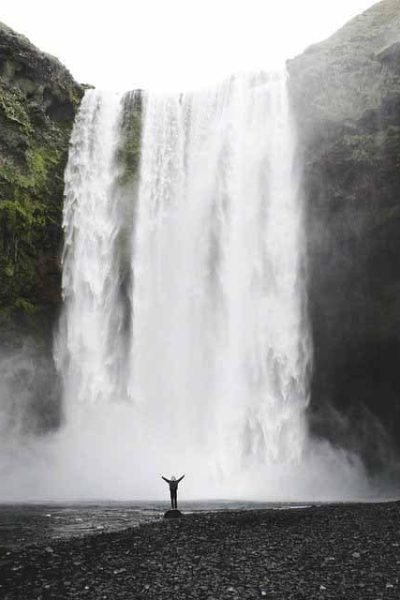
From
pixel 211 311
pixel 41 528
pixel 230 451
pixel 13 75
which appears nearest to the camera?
pixel 41 528

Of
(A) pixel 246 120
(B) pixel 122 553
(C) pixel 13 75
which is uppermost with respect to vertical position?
(C) pixel 13 75

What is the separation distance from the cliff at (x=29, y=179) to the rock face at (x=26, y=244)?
5 centimetres

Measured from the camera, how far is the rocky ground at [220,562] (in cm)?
877

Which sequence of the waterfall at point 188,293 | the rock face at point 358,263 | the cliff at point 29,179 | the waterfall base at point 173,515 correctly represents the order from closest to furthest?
1. the waterfall base at point 173,515
2. the waterfall at point 188,293
3. the rock face at point 358,263
4. the cliff at point 29,179

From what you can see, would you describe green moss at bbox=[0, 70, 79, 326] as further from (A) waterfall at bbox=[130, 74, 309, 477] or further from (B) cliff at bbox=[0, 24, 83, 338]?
(A) waterfall at bbox=[130, 74, 309, 477]

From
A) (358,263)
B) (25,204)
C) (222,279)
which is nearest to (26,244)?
(25,204)

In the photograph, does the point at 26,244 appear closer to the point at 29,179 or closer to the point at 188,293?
the point at 29,179

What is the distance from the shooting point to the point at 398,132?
26000 mm

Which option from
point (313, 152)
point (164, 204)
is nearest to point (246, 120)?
point (313, 152)

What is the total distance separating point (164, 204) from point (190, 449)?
1205 cm

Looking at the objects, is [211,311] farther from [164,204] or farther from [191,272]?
[164,204]

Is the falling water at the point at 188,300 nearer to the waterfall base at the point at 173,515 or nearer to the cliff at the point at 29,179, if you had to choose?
the cliff at the point at 29,179

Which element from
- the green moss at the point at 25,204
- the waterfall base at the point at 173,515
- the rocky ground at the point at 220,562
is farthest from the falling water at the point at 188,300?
the rocky ground at the point at 220,562

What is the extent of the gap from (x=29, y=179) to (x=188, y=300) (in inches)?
379
